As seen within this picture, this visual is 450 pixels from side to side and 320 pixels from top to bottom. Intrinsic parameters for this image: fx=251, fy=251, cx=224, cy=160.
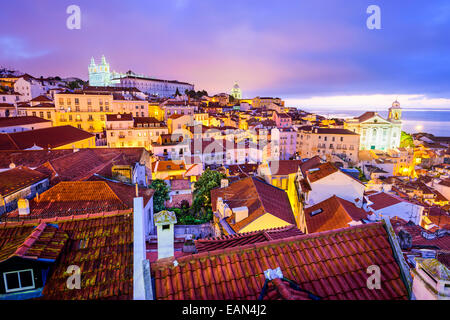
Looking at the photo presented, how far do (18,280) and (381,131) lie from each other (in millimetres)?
78901

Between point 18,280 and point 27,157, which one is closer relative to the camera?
point 18,280

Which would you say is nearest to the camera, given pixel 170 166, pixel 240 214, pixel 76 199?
pixel 76 199

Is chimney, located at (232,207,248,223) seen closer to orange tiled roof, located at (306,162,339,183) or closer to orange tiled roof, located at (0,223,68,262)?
orange tiled roof, located at (306,162,339,183)

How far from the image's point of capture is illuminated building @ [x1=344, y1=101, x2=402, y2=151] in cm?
6762

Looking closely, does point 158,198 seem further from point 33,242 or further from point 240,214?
point 33,242

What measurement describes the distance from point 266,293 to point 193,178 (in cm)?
3300

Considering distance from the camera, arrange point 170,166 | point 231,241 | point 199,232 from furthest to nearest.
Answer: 1. point 170,166
2. point 199,232
3. point 231,241

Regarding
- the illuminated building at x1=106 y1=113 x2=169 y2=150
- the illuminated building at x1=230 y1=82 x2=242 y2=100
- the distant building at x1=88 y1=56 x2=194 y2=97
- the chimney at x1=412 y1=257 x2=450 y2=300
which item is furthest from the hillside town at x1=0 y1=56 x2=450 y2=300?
the illuminated building at x1=230 y1=82 x2=242 y2=100

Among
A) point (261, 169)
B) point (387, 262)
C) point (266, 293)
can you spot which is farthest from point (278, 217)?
point (261, 169)

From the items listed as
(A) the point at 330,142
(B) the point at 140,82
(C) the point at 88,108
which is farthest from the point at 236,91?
(C) the point at 88,108

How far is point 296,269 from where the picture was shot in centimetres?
453

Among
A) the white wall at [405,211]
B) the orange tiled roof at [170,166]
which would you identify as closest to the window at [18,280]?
the white wall at [405,211]

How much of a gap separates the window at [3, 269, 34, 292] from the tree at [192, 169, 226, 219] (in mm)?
14166

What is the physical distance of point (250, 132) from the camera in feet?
209
